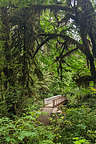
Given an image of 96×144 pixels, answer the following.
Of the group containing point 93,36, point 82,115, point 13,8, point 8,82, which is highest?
point 13,8

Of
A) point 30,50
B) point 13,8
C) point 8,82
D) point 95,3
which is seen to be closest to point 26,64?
point 30,50

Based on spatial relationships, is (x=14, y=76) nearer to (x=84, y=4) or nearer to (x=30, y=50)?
(x=30, y=50)

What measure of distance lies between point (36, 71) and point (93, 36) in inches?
60.7

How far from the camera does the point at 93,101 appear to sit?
3643 millimetres

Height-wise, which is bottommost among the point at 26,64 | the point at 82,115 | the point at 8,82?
the point at 82,115

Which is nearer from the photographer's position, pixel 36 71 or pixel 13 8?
pixel 13 8

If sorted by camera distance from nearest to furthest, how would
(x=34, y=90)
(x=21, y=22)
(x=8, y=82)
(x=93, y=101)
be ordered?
(x=21, y=22), (x=8, y=82), (x=34, y=90), (x=93, y=101)

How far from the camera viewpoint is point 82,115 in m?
3.16

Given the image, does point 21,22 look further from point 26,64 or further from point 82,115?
point 82,115

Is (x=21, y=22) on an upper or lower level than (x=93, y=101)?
upper

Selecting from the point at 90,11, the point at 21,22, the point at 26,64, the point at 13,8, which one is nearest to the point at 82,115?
the point at 26,64

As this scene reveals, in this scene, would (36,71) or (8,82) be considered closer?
(8,82)

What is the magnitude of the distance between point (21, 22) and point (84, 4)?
1218 mm

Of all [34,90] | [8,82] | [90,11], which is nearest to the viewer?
[90,11]
